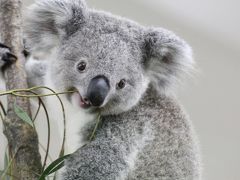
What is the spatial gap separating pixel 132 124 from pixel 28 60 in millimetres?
811

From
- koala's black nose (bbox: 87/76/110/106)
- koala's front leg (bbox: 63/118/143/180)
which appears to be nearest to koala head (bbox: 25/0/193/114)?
koala's black nose (bbox: 87/76/110/106)

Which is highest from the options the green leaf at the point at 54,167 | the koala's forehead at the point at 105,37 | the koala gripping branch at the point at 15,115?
the koala's forehead at the point at 105,37

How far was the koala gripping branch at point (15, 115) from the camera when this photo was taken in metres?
2.35

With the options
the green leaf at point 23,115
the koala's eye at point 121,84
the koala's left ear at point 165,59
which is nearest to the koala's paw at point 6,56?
the green leaf at point 23,115

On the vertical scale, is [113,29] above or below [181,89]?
above

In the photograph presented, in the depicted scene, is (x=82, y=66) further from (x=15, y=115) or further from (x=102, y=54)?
(x=15, y=115)

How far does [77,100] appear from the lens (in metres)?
2.73

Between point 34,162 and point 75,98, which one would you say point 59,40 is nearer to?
point 75,98

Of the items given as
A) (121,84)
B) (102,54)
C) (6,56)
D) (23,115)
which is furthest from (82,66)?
(23,115)

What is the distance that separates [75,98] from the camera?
2.75 metres

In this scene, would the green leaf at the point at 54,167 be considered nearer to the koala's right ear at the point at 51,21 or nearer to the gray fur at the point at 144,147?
the gray fur at the point at 144,147

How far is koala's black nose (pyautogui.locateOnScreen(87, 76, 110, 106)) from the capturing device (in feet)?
8.35

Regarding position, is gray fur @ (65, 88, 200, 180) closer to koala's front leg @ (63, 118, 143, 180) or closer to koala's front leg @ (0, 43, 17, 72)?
koala's front leg @ (63, 118, 143, 180)

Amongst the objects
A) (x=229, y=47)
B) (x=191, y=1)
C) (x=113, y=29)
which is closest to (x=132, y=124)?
(x=113, y=29)
